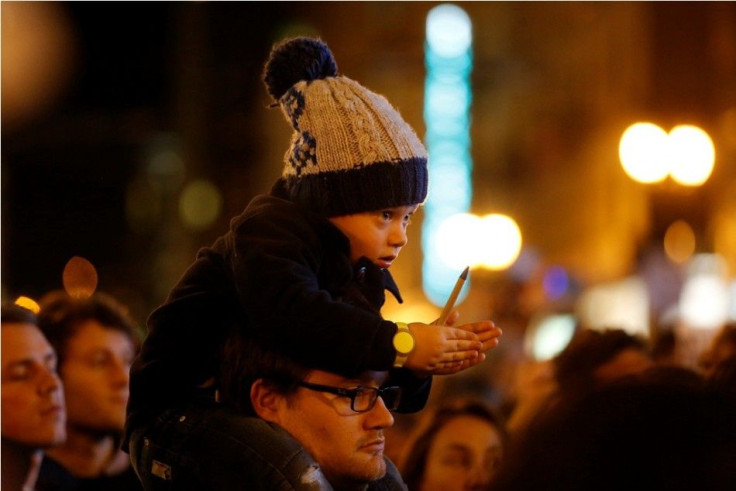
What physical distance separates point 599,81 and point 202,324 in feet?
107

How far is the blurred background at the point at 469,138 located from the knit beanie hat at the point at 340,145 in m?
7.11

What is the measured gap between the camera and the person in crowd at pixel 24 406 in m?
4.24

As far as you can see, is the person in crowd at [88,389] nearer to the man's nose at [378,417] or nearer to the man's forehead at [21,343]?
the man's forehead at [21,343]

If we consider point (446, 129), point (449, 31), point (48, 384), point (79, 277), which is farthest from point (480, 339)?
point (449, 31)

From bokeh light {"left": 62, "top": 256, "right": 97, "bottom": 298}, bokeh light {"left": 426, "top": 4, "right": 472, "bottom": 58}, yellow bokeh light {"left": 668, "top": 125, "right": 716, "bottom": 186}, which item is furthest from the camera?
bokeh light {"left": 426, "top": 4, "right": 472, "bottom": 58}

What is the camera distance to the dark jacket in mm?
2898

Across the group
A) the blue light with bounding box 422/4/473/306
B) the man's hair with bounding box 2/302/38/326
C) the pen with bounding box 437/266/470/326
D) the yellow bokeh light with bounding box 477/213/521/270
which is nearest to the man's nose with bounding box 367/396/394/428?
the pen with bounding box 437/266/470/326

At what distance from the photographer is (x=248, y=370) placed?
10.3 ft

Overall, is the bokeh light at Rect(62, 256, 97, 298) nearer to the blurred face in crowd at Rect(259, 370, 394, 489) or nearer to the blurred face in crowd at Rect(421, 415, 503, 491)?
the blurred face in crowd at Rect(421, 415, 503, 491)

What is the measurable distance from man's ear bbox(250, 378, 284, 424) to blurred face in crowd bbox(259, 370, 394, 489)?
11 mm

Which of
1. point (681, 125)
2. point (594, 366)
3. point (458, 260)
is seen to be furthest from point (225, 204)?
point (594, 366)

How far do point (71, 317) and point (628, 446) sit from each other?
3285 mm

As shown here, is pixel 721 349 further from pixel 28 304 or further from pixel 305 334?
pixel 305 334

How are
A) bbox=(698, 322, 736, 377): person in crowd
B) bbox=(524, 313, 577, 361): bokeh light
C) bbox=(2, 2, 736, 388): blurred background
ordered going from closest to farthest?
bbox=(698, 322, 736, 377): person in crowd
bbox=(524, 313, 577, 361): bokeh light
bbox=(2, 2, 736, 388): blurred background
